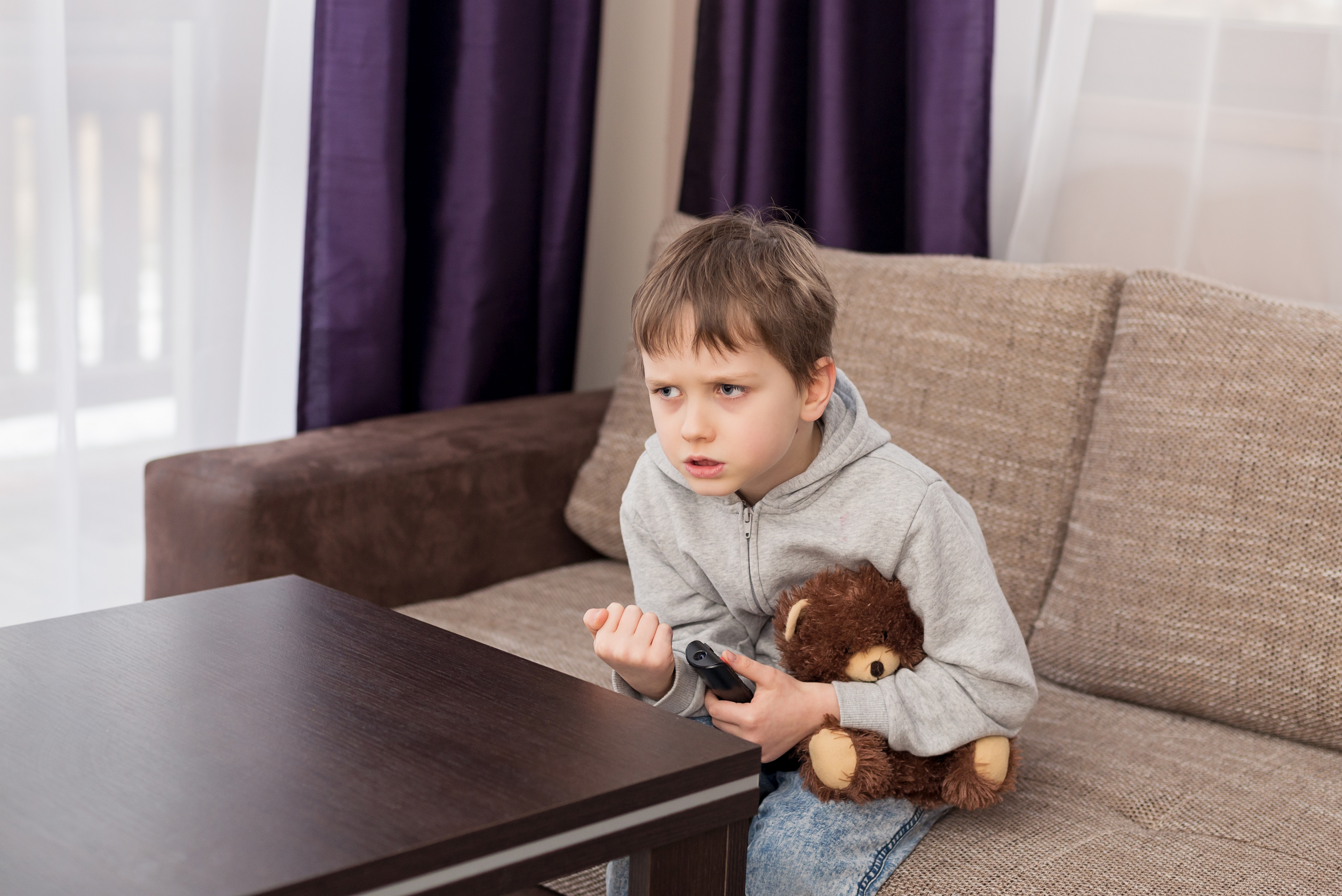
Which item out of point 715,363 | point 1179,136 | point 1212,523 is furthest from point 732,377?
point 1179,136

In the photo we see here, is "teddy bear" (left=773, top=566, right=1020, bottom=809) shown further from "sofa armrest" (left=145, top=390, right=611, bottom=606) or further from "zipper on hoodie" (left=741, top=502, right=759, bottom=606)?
"sofa armrest" (left=145, top=390, right=611, bottom=606)

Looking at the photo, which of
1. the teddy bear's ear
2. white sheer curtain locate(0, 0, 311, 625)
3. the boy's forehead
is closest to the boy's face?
the boy's forehead

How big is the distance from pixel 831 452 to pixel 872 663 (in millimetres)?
189

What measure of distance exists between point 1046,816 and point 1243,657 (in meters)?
0.36

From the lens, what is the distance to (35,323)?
5.99 ft

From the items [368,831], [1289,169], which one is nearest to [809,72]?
[1289,169]

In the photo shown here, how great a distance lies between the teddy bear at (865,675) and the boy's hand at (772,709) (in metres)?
0.02

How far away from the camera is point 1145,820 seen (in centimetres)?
123

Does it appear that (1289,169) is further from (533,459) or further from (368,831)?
(368,831)

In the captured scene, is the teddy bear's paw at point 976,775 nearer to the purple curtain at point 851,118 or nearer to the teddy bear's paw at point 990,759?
the teddy bear's paw at point 990,759

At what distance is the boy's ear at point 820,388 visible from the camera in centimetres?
116

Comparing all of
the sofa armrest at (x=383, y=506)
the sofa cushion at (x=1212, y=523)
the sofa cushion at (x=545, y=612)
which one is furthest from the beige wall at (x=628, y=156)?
the sofa cushion at (x=1212, y=523)

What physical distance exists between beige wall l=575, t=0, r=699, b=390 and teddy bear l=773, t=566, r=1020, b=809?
4.90ft

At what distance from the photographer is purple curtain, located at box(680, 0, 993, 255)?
2031 millimetres
